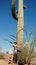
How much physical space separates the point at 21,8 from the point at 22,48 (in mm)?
2473

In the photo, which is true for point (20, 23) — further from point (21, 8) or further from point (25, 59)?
point (25, 59)

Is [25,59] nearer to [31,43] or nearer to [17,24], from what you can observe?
[31,43]

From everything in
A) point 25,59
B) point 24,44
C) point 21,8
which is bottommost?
point 25,59

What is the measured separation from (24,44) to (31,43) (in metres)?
0.50

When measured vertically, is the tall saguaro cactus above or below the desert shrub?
above

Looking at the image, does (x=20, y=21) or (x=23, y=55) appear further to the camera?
(x=23, y=55)

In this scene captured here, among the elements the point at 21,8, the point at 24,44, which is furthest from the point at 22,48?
the point at 21,8

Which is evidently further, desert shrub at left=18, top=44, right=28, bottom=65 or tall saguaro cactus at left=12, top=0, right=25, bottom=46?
desert shrub at left=18, top=44, right=28, bottom=65

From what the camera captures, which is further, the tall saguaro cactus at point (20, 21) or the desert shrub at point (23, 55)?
the desert shrub at point (23, 55)

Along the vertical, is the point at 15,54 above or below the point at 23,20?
below

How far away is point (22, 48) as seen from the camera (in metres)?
12.8

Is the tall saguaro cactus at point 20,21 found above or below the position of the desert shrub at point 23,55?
above

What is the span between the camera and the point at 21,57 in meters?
12.6

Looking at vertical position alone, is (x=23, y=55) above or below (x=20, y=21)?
below
